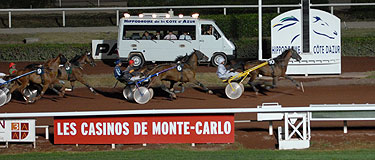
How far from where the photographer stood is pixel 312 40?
24.4m

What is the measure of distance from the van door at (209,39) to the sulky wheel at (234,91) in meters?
6.03

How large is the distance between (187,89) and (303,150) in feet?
28.7

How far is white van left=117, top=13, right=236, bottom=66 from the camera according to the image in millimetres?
26312

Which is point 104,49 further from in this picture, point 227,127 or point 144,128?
point 227,127

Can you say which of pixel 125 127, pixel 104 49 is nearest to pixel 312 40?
pixel 104 49

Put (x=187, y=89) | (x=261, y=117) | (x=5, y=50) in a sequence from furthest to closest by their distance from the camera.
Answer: (x=5, y=50) < (x=187, y=89) < (x=261, y=117)

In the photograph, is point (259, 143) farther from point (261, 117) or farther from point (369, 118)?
point (369, 118)

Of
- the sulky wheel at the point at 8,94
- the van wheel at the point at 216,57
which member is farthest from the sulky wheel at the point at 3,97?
the van wheel at the point at 216,57

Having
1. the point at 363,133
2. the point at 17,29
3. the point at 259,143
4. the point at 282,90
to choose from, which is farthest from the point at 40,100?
the point at 17,29

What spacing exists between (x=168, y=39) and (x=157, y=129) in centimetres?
1204

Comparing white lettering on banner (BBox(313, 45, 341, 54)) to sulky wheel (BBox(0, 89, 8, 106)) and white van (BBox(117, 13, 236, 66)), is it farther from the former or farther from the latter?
sulky wheel (BBox(0, 89, 8, 106))

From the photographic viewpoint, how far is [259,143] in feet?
50.2

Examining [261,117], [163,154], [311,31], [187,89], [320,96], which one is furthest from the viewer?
[311,31]

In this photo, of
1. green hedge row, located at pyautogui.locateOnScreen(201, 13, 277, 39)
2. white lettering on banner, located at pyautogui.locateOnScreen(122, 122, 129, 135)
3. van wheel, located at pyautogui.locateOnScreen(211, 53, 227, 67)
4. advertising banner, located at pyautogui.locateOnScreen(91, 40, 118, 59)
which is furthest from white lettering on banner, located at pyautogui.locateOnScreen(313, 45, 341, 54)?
white lettering on banner, located at pyautogui.locateOnScreen(122, 122, 129, 135)
